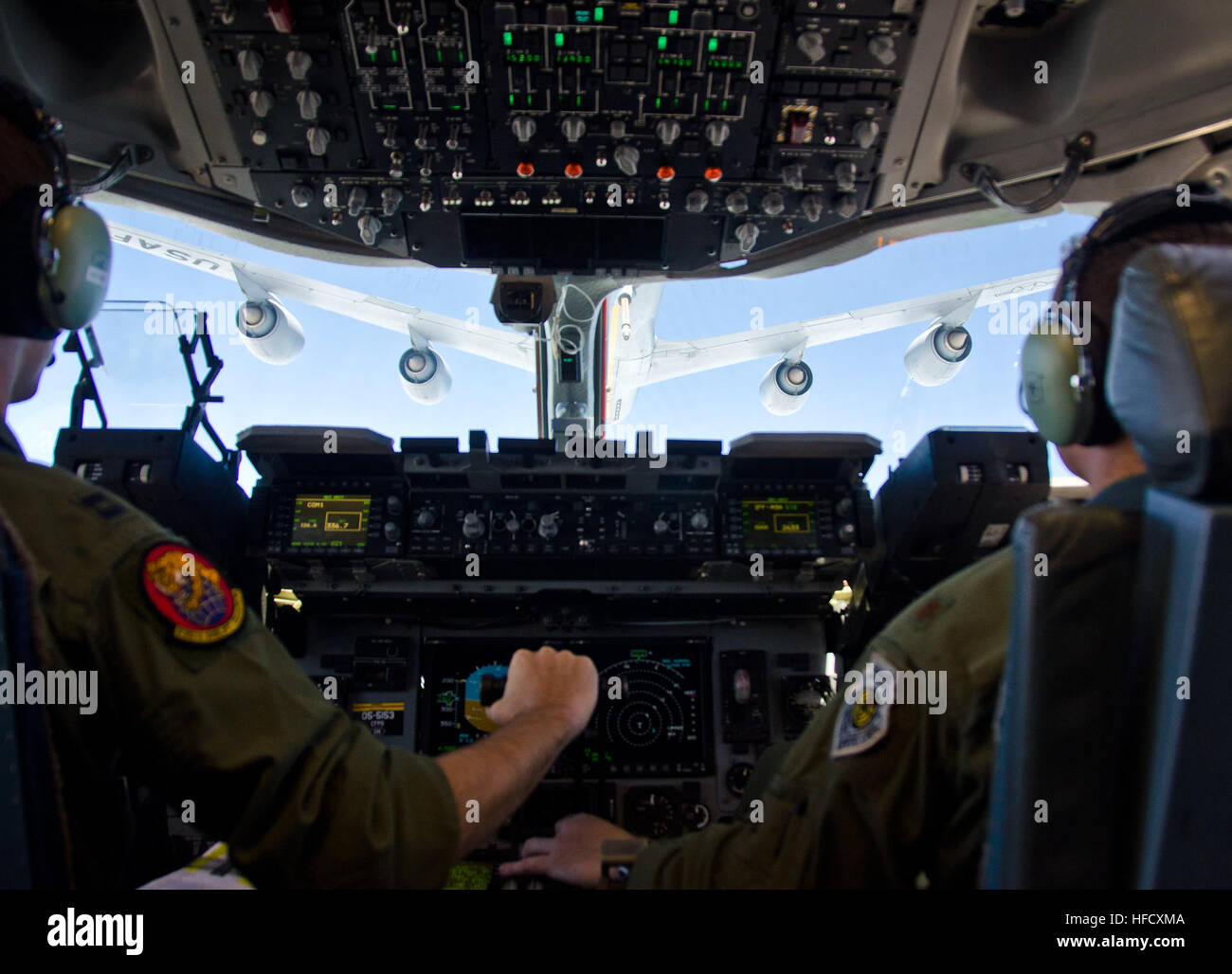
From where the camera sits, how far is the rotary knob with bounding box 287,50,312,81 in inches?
83.3

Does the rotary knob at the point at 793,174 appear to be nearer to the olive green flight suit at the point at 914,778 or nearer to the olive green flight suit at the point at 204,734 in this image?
the olive green flight suit at the point at 914,778

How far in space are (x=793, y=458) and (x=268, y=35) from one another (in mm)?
1920

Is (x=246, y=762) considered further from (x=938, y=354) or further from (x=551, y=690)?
(x=938, y=354)

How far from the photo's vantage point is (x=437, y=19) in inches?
81.4

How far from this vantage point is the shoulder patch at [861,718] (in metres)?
1.07

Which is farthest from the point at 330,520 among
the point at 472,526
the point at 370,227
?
the point at 370,227

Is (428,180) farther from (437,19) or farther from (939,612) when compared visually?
(939,612)

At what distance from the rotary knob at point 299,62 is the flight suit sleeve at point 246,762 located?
1654 mm

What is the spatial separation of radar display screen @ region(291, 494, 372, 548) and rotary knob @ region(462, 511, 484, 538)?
1.02ft

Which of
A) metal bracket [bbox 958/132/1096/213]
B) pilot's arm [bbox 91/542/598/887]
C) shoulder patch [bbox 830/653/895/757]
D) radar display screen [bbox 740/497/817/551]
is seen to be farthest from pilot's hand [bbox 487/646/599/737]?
metal bracket [bbox 958/132/1096/213]

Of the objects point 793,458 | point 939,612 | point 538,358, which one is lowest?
point 939,612

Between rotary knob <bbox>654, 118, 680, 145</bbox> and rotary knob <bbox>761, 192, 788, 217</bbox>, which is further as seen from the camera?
rotary knob <bbox>761, 192, 788, 217</bbox>

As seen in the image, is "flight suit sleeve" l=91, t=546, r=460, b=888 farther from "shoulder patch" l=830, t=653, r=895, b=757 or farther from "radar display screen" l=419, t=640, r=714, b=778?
"radar display screen" l=419, t=640, r=714, b=778
